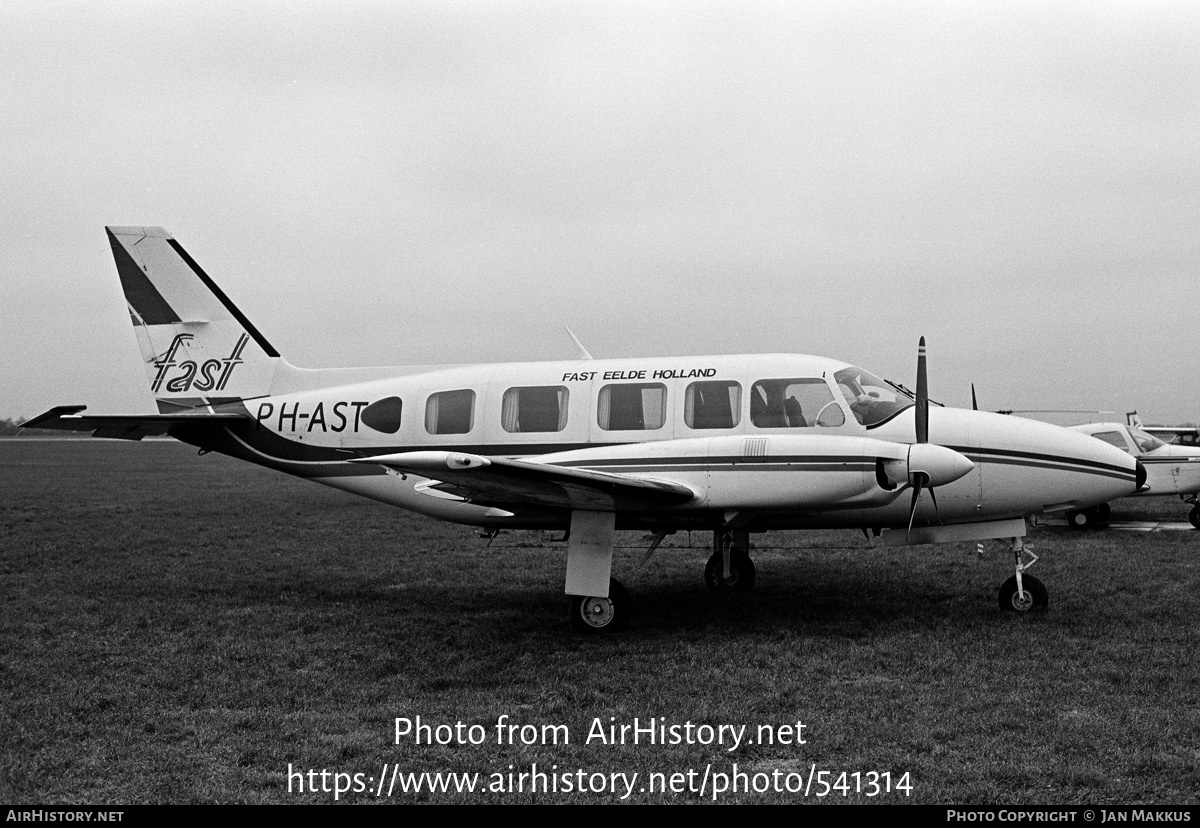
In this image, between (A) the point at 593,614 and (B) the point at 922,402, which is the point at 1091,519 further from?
(A) the point at 593,614

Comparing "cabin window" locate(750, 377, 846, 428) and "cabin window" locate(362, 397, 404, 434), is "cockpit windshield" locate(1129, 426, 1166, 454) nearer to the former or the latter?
"cabin window" locate(750, 377, 846, 428)

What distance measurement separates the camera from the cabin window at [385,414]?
36.0ft

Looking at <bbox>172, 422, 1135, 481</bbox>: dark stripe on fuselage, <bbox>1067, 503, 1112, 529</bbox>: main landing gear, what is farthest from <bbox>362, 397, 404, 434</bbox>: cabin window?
<bbox>1067, 503, 1112, 529</bbox>: main landing gear

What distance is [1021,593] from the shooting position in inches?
365

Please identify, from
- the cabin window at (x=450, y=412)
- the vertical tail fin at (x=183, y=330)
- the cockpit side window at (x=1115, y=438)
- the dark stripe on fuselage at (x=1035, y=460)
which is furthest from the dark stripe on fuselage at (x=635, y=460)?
the cockpit side window at (x=1115, y=438)

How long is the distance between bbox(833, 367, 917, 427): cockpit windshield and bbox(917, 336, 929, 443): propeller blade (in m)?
0.51

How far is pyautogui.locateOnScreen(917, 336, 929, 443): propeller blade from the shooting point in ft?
28.7

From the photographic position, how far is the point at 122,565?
13836 millimetres

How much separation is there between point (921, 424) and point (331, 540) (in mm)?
11479

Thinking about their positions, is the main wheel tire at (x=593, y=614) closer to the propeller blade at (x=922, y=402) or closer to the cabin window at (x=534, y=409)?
the cabin window at (x=534, y=409)

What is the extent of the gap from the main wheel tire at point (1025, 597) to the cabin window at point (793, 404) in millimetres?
2424

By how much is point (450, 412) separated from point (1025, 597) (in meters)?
6.42

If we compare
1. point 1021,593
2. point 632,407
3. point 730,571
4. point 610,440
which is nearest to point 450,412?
point 610,440

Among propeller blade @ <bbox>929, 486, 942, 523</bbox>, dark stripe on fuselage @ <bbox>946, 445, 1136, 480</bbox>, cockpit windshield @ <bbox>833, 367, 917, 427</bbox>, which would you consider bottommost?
propeller blade @ <bbox>929, 486, 942, 523</bbox>
